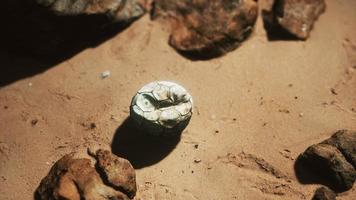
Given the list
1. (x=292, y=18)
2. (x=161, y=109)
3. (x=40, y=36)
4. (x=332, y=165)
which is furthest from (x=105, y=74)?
(x=332, y=165)

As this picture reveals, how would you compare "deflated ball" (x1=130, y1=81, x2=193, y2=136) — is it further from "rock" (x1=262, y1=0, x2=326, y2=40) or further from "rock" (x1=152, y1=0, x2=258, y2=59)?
"rock" (x1=262, y1=0, x2=326, y2=40)

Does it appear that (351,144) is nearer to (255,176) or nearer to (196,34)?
(255,176)

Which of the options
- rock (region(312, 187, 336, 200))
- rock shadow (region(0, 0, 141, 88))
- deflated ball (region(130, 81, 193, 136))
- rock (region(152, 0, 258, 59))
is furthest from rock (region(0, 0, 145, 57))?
rock (region(312, 187, 336, 200))

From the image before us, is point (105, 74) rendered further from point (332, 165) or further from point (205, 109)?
point (332, 165)

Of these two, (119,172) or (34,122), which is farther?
(34,122)

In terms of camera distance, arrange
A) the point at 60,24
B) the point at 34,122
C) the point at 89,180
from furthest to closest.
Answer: the point at 60,24 < the point at 34,122 < the point at 89,180

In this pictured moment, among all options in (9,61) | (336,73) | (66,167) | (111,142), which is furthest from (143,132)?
(336,73)
